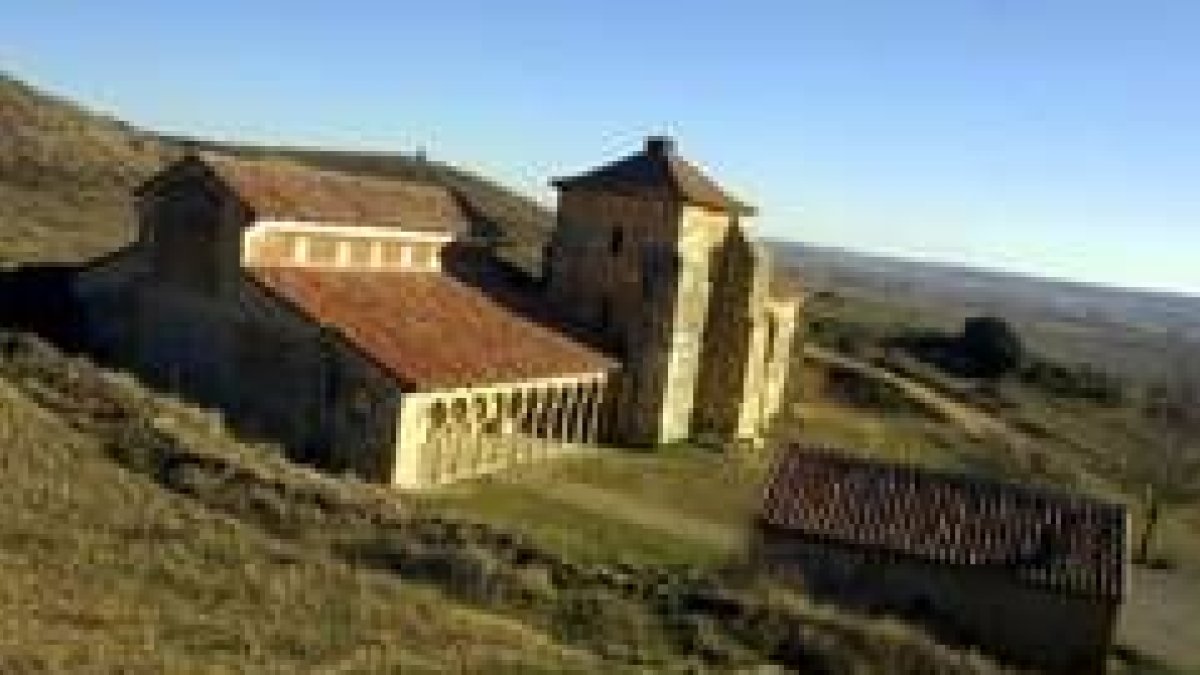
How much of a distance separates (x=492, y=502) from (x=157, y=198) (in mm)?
10707

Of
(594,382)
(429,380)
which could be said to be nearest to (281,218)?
(429,380)

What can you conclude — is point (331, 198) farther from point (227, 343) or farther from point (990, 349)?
point (990, 349)

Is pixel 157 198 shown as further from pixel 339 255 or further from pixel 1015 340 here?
pixel 1015 340

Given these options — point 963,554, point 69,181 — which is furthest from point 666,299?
point 69,181

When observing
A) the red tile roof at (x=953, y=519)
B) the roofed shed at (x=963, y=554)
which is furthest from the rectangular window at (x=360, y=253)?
the roofed shed at (x=963, y=554)

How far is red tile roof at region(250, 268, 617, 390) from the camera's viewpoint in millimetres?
38031

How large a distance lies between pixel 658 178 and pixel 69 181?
38267 mm

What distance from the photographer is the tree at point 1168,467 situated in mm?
54347

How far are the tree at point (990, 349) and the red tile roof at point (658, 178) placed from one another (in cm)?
3901

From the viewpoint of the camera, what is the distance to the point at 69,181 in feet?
256

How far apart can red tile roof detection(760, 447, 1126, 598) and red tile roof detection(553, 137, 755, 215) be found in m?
16.7

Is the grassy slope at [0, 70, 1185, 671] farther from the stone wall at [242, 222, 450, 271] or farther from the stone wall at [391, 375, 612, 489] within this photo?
the stone wall at [242, 222, 450, 271]

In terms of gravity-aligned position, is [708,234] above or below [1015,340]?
above

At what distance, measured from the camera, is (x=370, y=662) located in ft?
68.7
